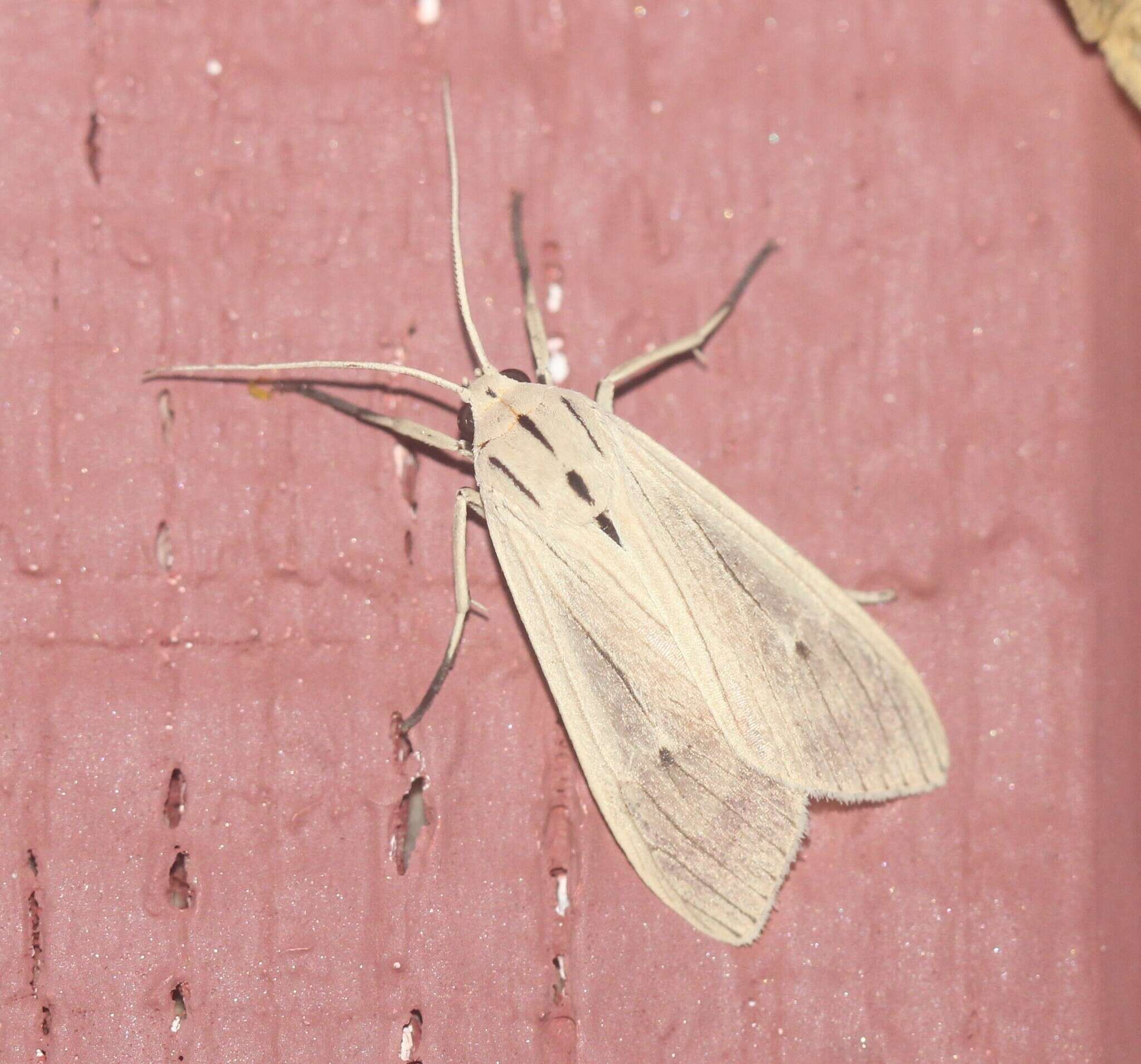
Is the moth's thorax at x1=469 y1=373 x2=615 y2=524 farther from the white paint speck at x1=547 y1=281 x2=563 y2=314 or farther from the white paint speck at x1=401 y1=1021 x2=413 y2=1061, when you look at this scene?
the white paint speck at x1=401 y1=1021 x2=413 y2=1061

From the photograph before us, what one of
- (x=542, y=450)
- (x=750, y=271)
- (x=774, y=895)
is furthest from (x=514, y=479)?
(x=774, y=895)

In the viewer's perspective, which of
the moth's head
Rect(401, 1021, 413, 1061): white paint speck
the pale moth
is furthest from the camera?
the moth's head

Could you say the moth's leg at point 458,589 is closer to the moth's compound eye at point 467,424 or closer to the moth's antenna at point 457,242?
the moth's compound eye at point 467,424

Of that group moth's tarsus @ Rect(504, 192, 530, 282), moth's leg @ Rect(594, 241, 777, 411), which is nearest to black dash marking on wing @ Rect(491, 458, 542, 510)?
moth's leg @ Rect(594, 241, 777, 411)

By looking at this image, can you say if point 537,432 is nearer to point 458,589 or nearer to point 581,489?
point 581,489

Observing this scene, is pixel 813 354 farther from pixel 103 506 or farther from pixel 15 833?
pixel 15 833

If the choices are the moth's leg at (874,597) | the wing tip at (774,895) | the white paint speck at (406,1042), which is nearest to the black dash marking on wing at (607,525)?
the moth's leg at (874,597)

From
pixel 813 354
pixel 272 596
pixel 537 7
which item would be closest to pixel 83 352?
pixel 272 596
